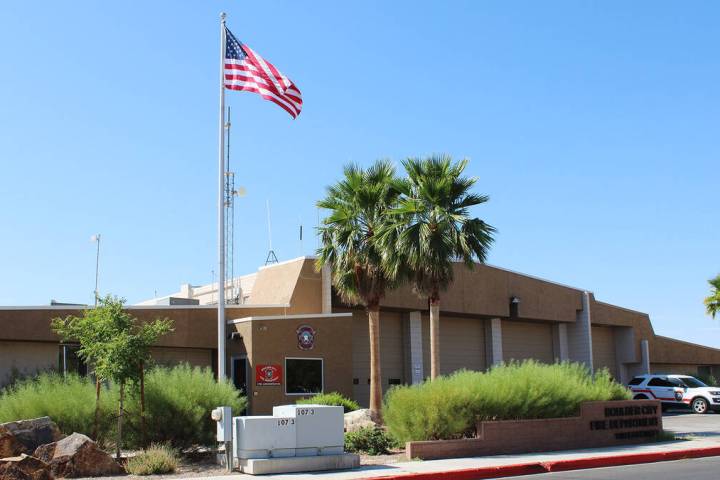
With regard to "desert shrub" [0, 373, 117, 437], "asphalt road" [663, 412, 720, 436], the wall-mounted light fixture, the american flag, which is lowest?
"asphalt road" [663, 412, 720, 436]

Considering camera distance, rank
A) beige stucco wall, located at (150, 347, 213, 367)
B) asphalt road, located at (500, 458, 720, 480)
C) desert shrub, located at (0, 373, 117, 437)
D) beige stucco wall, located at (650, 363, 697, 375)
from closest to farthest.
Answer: asphalt road, located at (500, 458, 720, 480) → desert shrub, located at (0, 373, 117, 437) → beige stucco wall, located at (150, 347, 213, 367) → beige stucco wall, located at (650, 363, 697, 375)

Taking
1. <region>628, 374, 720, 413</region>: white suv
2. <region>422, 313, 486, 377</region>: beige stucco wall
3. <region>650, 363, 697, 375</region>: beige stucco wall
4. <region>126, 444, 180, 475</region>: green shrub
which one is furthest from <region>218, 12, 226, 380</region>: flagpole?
<region>650, 363, 697, 375</region>: beige stucco wall

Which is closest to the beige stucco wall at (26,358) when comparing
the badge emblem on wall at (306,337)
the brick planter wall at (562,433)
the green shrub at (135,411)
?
the green shrub at (135,411)

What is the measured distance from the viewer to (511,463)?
1716 cm

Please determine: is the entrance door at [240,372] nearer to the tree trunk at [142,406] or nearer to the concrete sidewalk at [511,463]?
the tree trunk at [142,406]

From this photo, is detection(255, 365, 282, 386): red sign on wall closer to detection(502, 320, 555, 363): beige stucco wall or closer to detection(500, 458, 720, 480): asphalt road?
detection(500, 458, 720, 480): asphalt road

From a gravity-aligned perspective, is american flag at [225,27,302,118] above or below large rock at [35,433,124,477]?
above

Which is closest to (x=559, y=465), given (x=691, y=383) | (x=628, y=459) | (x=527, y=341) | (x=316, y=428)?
(x=628, y=459)

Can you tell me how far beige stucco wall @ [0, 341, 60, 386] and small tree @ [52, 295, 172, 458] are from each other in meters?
9.42

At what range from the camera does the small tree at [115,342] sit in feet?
58.8

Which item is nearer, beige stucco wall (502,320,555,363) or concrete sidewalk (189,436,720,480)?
concrete sidewalk (189,436,720,480)

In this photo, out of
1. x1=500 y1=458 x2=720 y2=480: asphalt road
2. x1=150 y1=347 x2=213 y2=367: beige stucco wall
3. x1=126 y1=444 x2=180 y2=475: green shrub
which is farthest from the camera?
x1=150 y1=347 x2=213 y2=367: beige stucco wall

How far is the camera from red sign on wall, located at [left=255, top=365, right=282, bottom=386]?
A: 28.1m

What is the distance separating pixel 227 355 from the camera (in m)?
30.0
